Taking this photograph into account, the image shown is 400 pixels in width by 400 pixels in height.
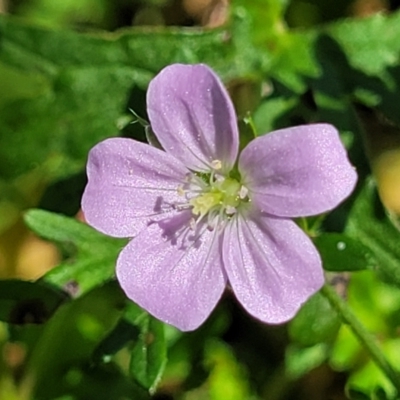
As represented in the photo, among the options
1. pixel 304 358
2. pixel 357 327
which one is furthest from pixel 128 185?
pixel 304 358

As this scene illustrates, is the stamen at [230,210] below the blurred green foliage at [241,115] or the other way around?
the other way around

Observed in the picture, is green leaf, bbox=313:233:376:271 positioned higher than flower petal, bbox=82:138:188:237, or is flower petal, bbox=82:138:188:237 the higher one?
flower petal, bbox=82:138:188:237

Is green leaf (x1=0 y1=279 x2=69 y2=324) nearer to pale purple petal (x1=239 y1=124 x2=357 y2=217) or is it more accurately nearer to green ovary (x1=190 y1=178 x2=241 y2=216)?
green ovary (x1=190 y1=178 x2=241 y2=216)

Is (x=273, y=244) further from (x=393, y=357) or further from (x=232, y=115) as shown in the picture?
(x=393, y=357)

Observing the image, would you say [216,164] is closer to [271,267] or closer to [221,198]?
[221,198]

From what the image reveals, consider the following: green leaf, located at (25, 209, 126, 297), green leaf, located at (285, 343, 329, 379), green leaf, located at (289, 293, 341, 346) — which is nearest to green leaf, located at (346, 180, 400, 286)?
green leaf, located at (289, 293, 341, 346)

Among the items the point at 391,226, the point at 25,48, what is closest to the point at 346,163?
the point at 391,226

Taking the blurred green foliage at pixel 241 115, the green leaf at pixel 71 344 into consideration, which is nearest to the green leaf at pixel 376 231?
the blurred green foliage at pixel 241 115

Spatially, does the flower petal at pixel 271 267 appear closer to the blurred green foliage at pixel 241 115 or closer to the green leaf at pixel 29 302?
the blurred green foliage at pixel 241 115
